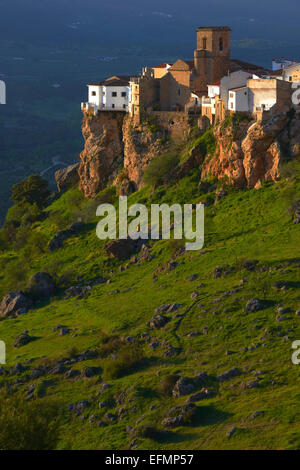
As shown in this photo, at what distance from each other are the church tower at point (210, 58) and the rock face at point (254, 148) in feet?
24.8

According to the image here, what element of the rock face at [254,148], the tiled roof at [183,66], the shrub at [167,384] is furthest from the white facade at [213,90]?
the shrub at [167,384]

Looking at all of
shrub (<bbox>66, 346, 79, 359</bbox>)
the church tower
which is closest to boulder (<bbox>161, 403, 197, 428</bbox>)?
shrub (<bbox>66, 346, 79, 359</bbox>)

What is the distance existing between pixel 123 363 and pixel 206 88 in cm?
3141

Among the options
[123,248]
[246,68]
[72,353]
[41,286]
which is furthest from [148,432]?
[246,68]

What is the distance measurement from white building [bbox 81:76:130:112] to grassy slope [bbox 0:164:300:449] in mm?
9799

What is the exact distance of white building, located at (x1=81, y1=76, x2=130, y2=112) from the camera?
87.4m

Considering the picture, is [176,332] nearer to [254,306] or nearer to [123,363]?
[123,363]

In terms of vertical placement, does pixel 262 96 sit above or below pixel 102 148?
above

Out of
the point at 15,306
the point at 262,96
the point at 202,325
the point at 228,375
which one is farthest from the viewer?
the point at 15,306

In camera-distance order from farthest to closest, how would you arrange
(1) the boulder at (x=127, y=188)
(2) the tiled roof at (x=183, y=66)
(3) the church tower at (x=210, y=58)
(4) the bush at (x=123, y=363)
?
(1) the boulder at (x=127, y=188)
(3) the church tower at (x=210, y=58)
(2) the tiled roof at (x=183, y=66)
(4) the bush at (x=123, y=363)

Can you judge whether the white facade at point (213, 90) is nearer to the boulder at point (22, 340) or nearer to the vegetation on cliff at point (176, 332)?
the vegetation on cliff at point (176, 332)

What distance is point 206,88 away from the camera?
82.4 meters

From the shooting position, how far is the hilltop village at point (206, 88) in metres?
74.0
